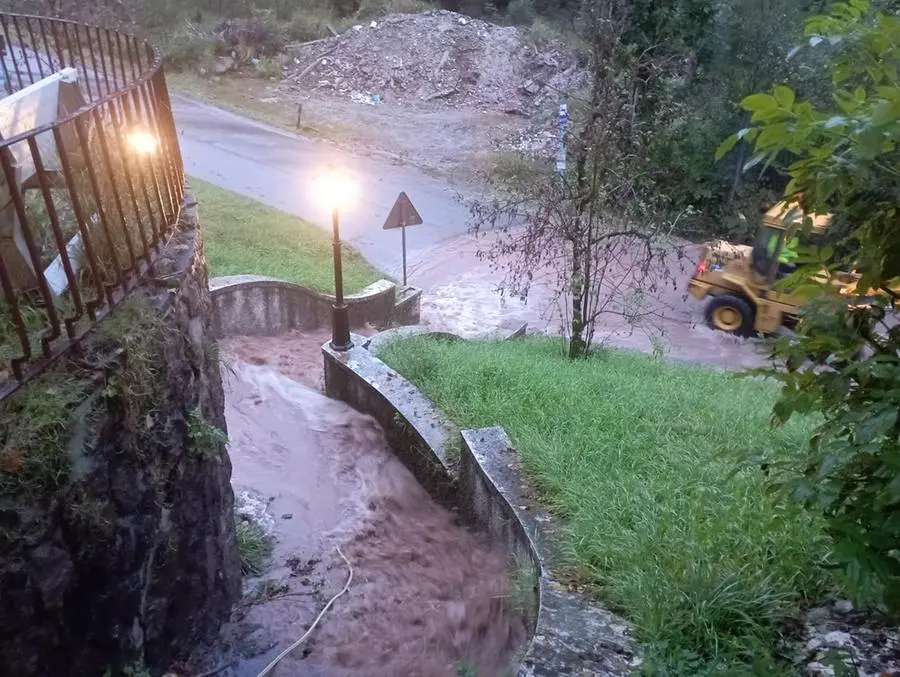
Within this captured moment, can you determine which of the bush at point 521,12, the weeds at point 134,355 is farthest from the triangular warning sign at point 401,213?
the bush at point 521,12

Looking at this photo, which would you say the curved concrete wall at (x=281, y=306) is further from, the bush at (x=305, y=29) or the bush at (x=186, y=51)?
the bush at (x=305, y=29)

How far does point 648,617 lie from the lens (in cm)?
329

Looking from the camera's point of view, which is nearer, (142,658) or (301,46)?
(142,658)

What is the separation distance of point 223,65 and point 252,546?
24.7 meters

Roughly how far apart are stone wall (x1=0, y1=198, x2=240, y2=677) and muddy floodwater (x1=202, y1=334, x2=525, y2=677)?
59 cm

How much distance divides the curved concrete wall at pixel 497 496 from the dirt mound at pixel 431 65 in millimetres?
19639

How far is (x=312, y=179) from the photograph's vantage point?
58.0ft

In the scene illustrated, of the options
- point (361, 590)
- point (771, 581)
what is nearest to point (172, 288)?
point (361, 590)

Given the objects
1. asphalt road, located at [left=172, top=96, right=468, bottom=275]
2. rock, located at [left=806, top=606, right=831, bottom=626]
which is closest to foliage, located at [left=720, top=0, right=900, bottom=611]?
rock, located at [left=806, top=606, right=831, bottom=626]

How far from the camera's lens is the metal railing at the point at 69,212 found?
2982 millimetres

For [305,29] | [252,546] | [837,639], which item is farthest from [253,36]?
[837,639]

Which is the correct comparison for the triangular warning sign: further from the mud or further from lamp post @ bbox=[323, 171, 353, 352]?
lamp post @ bbox=[323, 171, 353, 352]

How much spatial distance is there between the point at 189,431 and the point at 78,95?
81.8 inches

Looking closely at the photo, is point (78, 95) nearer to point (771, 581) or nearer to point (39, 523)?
point (39, 523)
